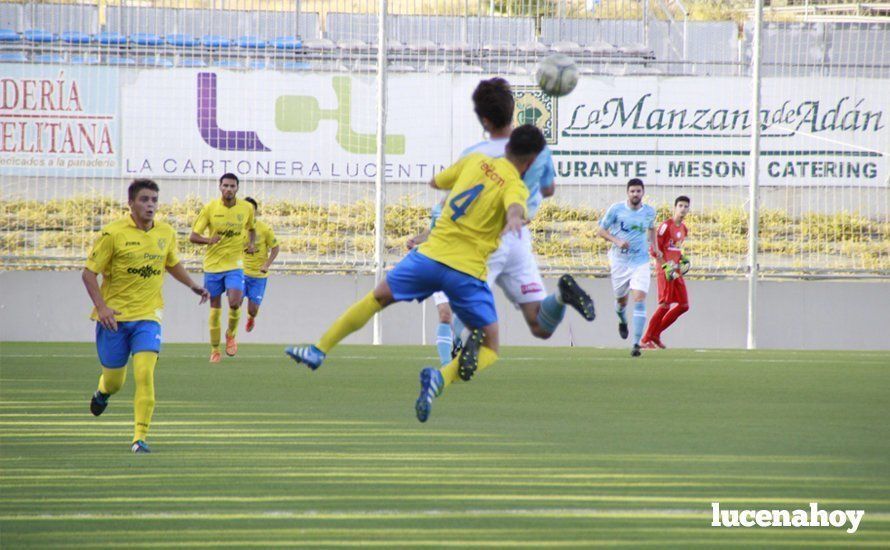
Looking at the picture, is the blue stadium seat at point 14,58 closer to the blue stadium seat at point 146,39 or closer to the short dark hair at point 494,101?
the blue stadium seat at point 146,39

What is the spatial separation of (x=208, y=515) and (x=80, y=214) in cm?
1507

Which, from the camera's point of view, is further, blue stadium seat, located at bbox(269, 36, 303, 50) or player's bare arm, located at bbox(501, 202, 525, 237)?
blue stadium seat, located at bbox(269, 36, 303, 50)

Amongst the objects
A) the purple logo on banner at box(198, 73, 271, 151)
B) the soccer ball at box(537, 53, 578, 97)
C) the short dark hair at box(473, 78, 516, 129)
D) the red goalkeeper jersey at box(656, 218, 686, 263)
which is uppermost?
the purple logo on banner at box(198, 73, 271, 151)

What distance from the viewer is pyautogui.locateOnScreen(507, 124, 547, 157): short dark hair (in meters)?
8.02

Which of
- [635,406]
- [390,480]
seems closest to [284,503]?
[390,480]

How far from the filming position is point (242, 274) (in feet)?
54.0

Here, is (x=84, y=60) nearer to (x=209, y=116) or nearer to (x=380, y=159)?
(x=209, y=116)

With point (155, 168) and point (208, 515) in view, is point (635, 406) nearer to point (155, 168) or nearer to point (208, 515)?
point (208, 515)

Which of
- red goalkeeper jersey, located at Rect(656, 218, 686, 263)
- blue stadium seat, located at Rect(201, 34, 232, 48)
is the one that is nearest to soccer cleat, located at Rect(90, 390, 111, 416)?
red goalkeeper jersey, located at Rect(656, 218, 686, 263)

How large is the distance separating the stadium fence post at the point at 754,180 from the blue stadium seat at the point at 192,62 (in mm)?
→ 8675

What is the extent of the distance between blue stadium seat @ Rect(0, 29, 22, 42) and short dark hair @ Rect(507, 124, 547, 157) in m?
14.8

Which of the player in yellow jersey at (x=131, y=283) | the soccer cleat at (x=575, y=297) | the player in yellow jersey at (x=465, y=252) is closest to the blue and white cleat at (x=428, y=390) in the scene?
the player in yellow jersey at (x=465, y=252)

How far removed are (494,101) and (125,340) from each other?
297cm

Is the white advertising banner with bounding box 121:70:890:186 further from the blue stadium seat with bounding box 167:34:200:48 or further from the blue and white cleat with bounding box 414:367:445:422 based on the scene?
the blue and white cleat with bounding box 414:367:445:422
